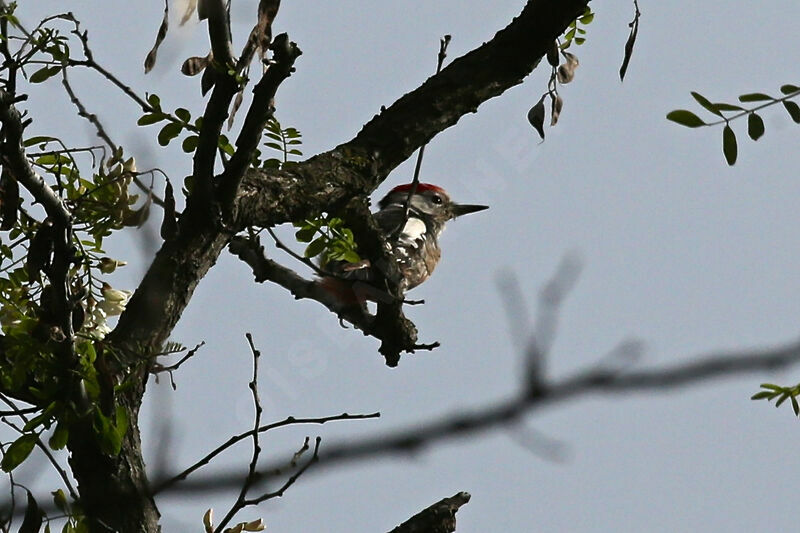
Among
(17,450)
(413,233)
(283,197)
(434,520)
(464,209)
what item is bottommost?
(434,520)

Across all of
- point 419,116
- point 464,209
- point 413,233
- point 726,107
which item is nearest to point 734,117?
point 726,107

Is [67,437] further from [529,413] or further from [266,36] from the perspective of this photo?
[529,413]

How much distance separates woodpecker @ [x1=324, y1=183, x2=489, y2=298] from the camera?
4613 millimetres

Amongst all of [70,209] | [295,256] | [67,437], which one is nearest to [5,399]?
[67,437]

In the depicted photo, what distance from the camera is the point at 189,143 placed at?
3.65m

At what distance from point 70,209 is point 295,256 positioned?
2.72ft

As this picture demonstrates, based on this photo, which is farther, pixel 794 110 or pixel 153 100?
pixel 153 100

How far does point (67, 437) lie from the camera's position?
295 centimetres

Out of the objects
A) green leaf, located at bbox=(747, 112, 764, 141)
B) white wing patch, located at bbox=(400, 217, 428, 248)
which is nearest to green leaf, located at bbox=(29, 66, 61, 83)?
green leaf, located at bbox=(747, 112, 764, 141)

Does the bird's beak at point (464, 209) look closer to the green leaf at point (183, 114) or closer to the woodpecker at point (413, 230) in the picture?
the woodpecker at point (413, 230)

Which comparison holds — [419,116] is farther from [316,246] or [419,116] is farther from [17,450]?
[17,450]

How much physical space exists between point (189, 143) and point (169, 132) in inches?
3.9

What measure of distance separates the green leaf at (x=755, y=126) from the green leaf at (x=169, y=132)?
5.93 feet

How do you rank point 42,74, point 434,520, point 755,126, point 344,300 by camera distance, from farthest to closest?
point 344,300 < point 42,74 < point 434,520 < point 755,126
